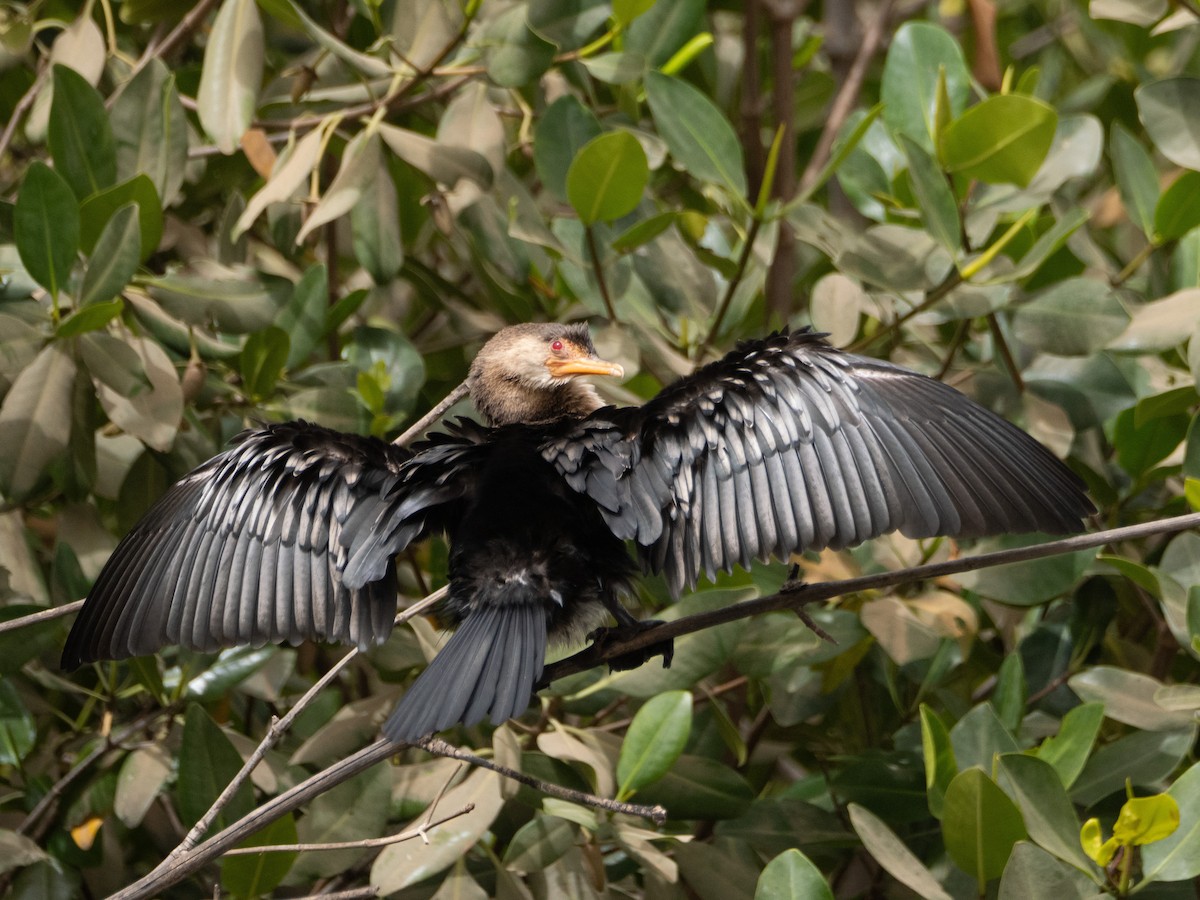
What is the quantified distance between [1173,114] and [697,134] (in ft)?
3.15

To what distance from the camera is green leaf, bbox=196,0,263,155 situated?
8.73 feet

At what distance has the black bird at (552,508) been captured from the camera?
210 centimetres

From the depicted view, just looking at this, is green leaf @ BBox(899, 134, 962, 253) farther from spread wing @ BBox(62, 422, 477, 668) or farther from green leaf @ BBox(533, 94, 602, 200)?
spread wing @ BBox(62, 422, 477, 668)

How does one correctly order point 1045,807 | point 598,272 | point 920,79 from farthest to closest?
point 920,79, point 598,272, point 1045,807

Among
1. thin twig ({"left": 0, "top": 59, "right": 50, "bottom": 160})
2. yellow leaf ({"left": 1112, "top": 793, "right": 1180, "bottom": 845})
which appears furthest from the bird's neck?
yellow leaf ({"left": 1112, "top": 793, "right": 1180, "bottom": 845})

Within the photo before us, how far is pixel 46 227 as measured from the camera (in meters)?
2.38

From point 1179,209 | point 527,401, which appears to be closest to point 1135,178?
point 1179,209

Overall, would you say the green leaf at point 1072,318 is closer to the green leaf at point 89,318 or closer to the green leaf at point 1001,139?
the green leaf at point 1001,139

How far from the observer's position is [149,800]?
96.0 inches

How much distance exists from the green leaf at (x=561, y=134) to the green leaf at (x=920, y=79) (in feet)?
2.13

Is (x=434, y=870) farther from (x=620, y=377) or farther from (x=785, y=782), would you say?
(x=785, y=782)

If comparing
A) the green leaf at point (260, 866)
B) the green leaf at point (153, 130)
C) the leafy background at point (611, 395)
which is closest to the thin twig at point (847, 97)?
the leafy background at point (611, 395)

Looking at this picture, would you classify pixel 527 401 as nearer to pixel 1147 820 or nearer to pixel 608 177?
pixel 608 177

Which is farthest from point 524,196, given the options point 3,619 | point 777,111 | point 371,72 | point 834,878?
point 834,878
